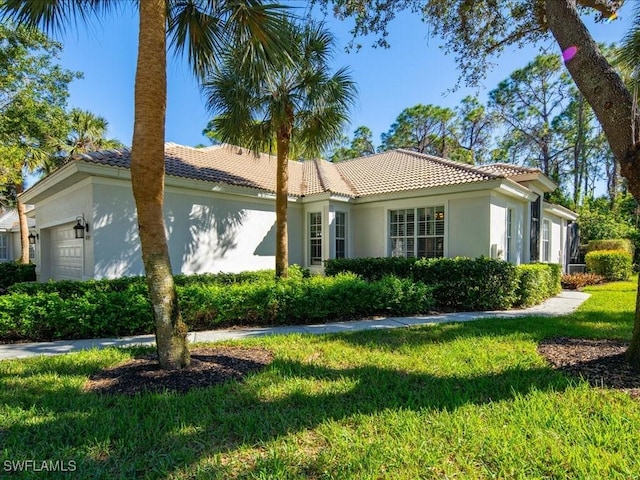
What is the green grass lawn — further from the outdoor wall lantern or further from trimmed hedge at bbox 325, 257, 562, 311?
the outdoor wall lantern

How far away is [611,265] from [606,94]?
17599 millimetres

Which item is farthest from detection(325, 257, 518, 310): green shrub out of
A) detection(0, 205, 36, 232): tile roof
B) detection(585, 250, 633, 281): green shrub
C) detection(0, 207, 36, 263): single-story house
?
detection(0, 207, 36, 263): single-story house

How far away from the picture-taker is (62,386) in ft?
13.6

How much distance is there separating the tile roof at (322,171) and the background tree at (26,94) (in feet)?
18.5

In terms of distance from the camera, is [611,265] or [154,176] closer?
[154,176]

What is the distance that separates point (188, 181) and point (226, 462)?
30.2 ft

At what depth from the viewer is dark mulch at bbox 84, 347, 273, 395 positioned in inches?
161

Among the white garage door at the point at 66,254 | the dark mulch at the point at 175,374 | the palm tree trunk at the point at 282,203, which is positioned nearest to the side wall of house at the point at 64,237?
the white garage door at the point at 66,254

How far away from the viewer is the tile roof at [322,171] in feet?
36.7

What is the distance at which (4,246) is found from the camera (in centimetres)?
2852

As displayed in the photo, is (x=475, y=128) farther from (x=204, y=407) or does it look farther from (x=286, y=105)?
(x=204, y=407)

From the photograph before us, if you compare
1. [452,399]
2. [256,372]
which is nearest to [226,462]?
[256,372]

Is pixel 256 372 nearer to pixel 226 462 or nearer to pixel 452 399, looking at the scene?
pixel 226 462

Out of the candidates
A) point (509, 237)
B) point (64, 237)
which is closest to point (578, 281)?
point (509, 237)
